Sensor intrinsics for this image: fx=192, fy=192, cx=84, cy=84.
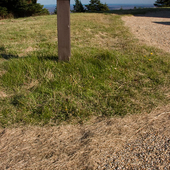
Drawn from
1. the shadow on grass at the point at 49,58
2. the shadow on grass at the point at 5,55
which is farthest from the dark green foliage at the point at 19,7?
the shadow on grass at the point at 49,58

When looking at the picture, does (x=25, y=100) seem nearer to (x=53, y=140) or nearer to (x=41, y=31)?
(x=53, y=140)

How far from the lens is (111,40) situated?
18.5 ft

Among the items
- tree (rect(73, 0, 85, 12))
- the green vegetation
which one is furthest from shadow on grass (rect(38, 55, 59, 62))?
tree (rect(73, 0, 85, 12))

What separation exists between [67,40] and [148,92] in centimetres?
183

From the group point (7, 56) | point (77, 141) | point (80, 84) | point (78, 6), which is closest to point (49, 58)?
point (7, 56)

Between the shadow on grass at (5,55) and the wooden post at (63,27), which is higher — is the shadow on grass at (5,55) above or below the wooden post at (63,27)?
below

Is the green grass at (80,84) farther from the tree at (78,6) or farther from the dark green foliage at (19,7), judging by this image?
the tree at (78,6)

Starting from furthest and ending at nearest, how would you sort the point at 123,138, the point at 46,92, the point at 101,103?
1. the point at 46,92
2. the point at 101,103
3. the point at 123,138

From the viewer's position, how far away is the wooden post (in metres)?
3.54

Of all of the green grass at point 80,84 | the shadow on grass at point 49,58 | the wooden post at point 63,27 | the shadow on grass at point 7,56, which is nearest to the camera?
the green grass at point 80,84

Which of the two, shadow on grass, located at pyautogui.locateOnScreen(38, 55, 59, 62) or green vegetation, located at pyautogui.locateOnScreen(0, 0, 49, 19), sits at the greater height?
green vegetation, located at pyautogui.locateOnScreen(0, 0, 49, 19)

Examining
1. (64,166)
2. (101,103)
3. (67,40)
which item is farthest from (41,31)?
(64,166)

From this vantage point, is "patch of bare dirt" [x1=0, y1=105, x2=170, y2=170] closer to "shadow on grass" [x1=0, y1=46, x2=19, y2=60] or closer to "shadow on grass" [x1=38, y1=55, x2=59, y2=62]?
"shadow on grass" [x1=38, y1=55, x2=59, y2=62]

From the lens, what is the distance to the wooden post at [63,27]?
3.54m
